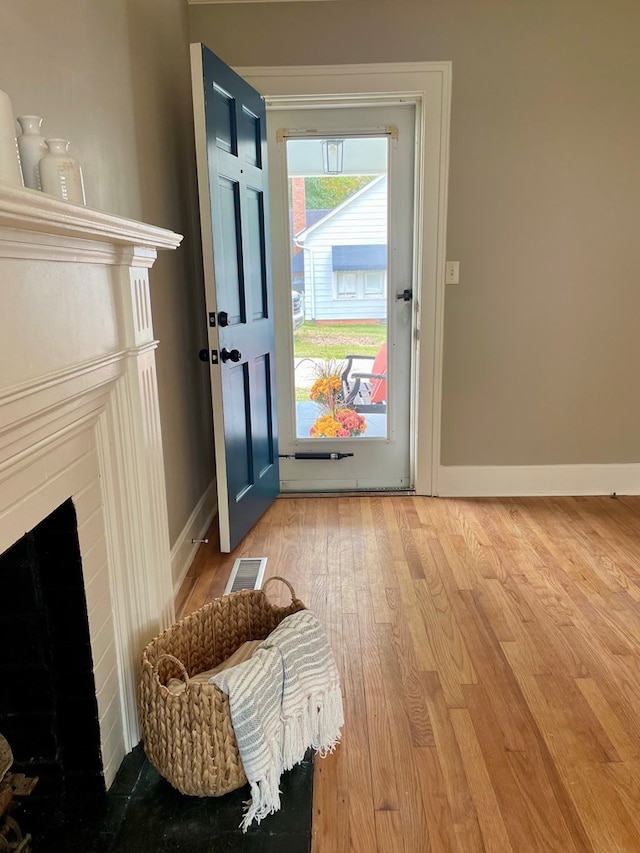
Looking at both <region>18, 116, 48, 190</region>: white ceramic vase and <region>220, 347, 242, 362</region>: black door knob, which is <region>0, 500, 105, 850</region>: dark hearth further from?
<region>220, 347, 242, 362</region>: black door knob

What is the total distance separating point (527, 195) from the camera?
3.00 meters

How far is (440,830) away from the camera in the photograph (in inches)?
54.4

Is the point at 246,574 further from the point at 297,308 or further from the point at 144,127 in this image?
the point at 144,127

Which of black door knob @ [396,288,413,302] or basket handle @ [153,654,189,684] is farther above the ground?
black door knob @ [396,288,413,302]

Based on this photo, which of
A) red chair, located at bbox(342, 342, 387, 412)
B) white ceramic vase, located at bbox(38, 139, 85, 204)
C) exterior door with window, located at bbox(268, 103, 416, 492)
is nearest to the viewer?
white ceramic vase, located at bbox(38, 139, 85, 204)

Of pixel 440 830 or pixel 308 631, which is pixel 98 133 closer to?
pixel 308 631

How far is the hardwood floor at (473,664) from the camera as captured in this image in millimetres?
1418

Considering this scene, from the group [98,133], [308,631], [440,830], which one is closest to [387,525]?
[308,631]

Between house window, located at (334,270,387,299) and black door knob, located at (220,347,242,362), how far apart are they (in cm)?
87

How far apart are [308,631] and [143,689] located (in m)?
0.40

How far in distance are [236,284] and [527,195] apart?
1469 millimetres

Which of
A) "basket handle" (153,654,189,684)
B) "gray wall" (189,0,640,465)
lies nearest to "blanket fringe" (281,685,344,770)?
"basket handle" (153,654,189,684)

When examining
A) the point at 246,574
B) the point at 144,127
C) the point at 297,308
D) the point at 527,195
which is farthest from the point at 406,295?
the point at 246,574

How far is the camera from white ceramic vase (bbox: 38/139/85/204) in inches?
44.9
